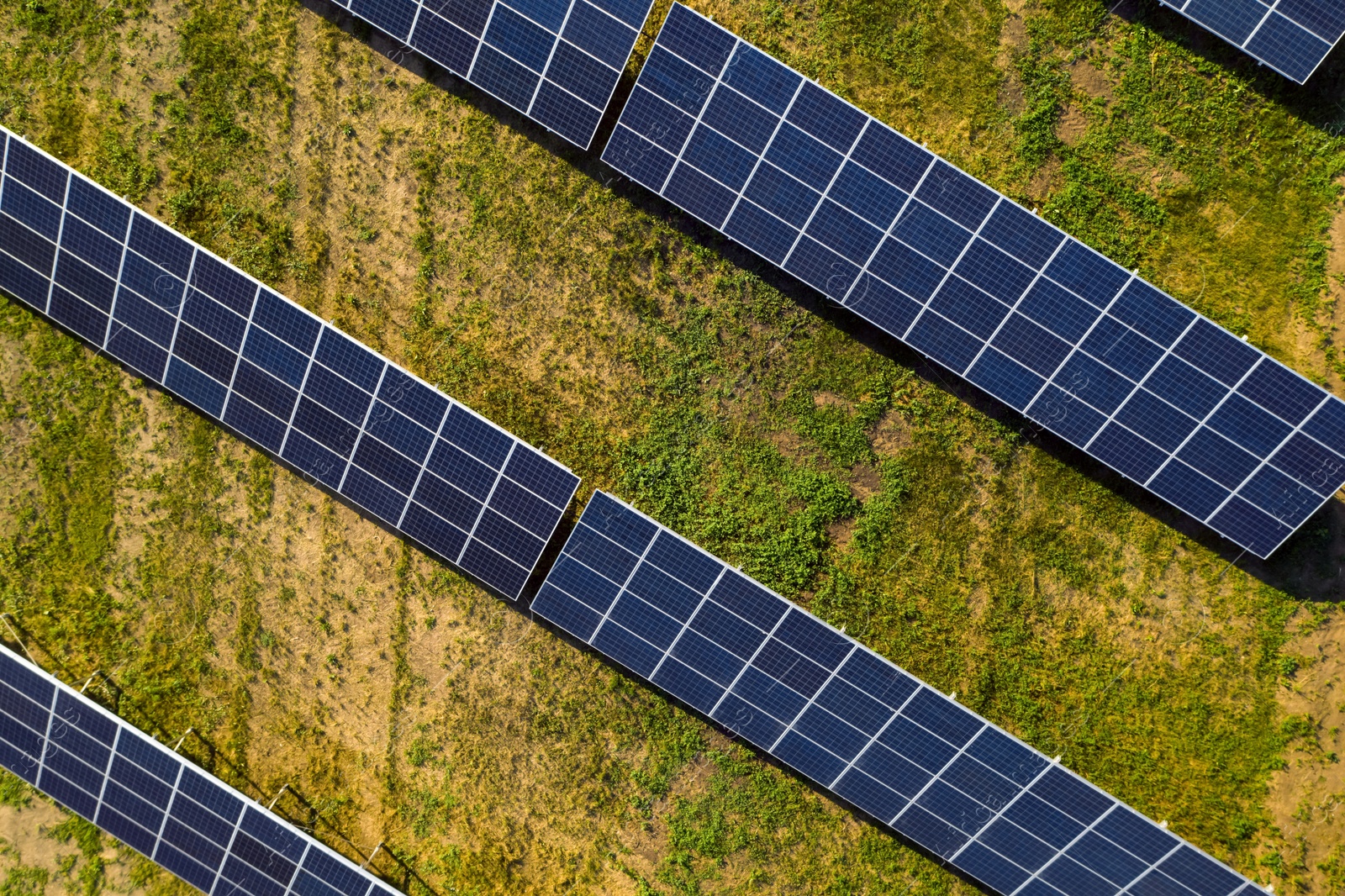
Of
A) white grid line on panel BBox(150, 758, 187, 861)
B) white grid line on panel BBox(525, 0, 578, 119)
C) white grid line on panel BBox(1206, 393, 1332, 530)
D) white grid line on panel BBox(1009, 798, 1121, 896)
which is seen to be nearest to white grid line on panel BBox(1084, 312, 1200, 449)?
white grid line on panel BBox(1206, 393, 1332, 530)

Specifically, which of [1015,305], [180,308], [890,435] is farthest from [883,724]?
[180,308]

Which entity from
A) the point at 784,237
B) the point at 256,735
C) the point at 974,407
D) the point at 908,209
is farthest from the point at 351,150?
the point at 974,407

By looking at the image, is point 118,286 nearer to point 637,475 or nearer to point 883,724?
point 637,475

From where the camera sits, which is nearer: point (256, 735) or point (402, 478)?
point (402, 478)

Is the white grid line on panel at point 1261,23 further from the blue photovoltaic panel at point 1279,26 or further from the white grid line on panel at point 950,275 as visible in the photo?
the white grid line on panel at point 950,275

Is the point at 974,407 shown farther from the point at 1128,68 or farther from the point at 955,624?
the point at 1128,68

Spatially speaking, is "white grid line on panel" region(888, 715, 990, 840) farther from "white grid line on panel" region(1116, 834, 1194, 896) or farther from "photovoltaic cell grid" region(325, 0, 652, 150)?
"photovoltaic cell grid" region(325, 0, 652, 150)

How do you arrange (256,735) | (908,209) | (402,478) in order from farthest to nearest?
(256,735), (402,478), (908,209)
